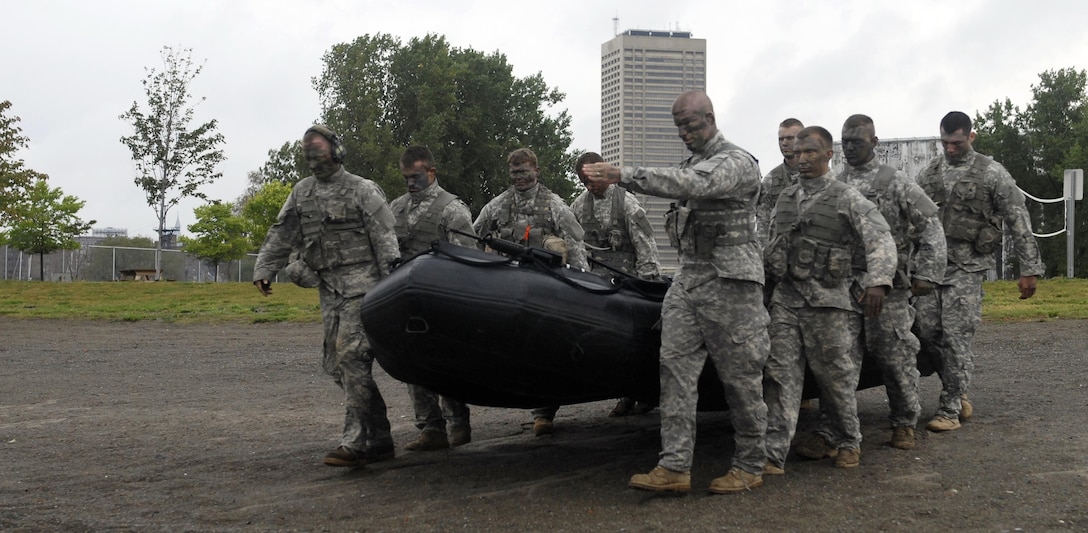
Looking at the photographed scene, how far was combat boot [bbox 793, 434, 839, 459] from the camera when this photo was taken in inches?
236

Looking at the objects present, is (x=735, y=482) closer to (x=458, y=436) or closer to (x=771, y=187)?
(x=458, y=436)

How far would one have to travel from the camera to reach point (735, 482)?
509cm

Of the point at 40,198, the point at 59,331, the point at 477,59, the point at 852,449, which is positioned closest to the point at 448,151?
the point at 477,59

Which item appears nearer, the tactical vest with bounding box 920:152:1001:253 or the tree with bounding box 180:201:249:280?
the tactical vest with bounding box 920:152:1001:253

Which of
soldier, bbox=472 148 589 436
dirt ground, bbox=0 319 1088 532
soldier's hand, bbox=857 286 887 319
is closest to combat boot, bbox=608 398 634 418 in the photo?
dirt ground, bbox=0 319 1088 532

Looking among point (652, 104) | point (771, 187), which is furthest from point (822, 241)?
point (652, 104)

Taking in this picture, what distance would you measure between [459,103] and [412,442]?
112 feet

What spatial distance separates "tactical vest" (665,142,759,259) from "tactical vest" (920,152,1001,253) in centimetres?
270

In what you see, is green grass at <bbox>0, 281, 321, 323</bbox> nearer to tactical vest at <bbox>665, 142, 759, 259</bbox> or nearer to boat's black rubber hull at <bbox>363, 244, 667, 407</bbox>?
boat's black rubber hull at <bbox>363, 244, 667, 407</bbox>

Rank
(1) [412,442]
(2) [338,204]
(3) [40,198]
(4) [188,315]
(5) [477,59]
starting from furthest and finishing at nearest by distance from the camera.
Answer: (5) [477,59] → (3) [40,198] → (4) [188,315] → (1) [412,442] → (2) [338,204]

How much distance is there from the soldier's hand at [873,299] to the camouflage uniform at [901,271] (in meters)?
0.54

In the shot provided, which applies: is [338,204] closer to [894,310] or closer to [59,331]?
[894,310]

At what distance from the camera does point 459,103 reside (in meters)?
39.8

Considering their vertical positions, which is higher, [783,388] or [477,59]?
[477,59]
